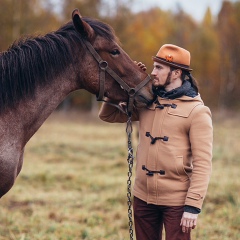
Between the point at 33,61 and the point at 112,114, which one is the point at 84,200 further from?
the point at 33,61

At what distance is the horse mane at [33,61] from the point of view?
3027 mm

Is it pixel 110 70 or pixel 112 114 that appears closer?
pixel 110 70

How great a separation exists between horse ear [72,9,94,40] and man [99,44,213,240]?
20.5 inches

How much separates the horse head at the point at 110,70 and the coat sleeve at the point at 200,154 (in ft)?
1.42

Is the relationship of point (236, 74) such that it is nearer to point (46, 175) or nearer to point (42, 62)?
point (46, 175)

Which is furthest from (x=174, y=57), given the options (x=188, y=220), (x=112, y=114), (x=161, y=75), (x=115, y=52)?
(x=188, y=220)

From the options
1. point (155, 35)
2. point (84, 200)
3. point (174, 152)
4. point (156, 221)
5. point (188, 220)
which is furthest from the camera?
point (155, 35)

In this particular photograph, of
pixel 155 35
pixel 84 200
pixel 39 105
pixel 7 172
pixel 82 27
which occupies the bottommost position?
pixel 84 200

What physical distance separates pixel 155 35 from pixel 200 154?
3480 cm

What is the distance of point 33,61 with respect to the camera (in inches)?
121

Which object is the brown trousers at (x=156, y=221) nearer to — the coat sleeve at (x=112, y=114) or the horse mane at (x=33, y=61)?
the coat sleeve at (x=112, y=114)

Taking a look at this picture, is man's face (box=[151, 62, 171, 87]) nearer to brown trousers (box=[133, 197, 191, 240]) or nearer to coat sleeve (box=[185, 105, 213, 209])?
coat sleeve (box=[185, 105, 213, 209])

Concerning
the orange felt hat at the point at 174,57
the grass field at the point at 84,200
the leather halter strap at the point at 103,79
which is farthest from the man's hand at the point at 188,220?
the grass field at the point at 84,200

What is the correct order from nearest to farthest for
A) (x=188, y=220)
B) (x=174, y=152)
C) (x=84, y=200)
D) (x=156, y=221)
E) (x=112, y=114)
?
(x=188, y=220), (x=174, y=152), (x=156, y=221), (x=112, y=114), (x=84, y=200)
